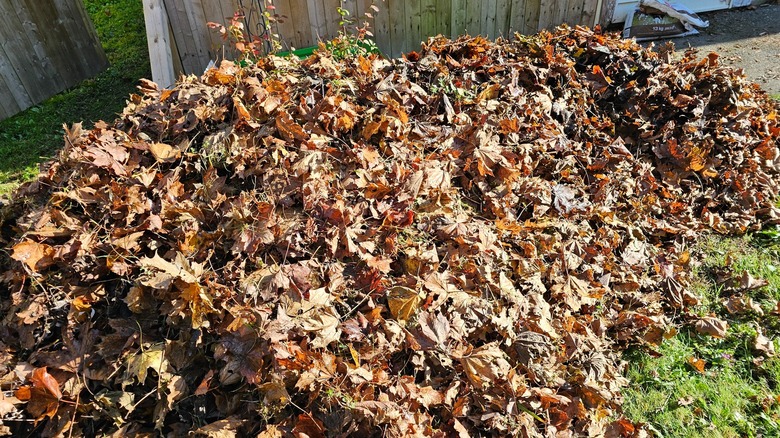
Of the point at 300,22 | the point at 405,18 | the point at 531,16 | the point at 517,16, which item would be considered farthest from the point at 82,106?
the point at 531,16

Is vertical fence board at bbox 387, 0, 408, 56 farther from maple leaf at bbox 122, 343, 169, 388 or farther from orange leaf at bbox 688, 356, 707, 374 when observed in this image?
maple leaf at bbox 122, 343, 169, 388

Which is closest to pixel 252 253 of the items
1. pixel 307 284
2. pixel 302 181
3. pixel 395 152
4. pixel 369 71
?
pixel 307 284

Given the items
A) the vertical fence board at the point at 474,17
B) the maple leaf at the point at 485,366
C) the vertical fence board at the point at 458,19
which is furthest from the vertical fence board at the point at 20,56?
the maple leaf at the point at 485,366

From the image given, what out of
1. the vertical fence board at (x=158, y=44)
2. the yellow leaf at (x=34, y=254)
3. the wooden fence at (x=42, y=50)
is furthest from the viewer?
the wooden fence at (x=42, y=50)

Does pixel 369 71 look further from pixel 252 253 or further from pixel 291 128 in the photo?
pixel 252 253

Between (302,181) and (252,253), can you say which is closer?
(252,253)

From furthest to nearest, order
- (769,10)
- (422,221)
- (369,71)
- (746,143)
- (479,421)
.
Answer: (769,10) → (746,143) → (369,71) → (422,221) → (479,421)

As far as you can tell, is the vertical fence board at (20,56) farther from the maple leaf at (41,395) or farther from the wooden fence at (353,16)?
the maple leaf at (41,395)
